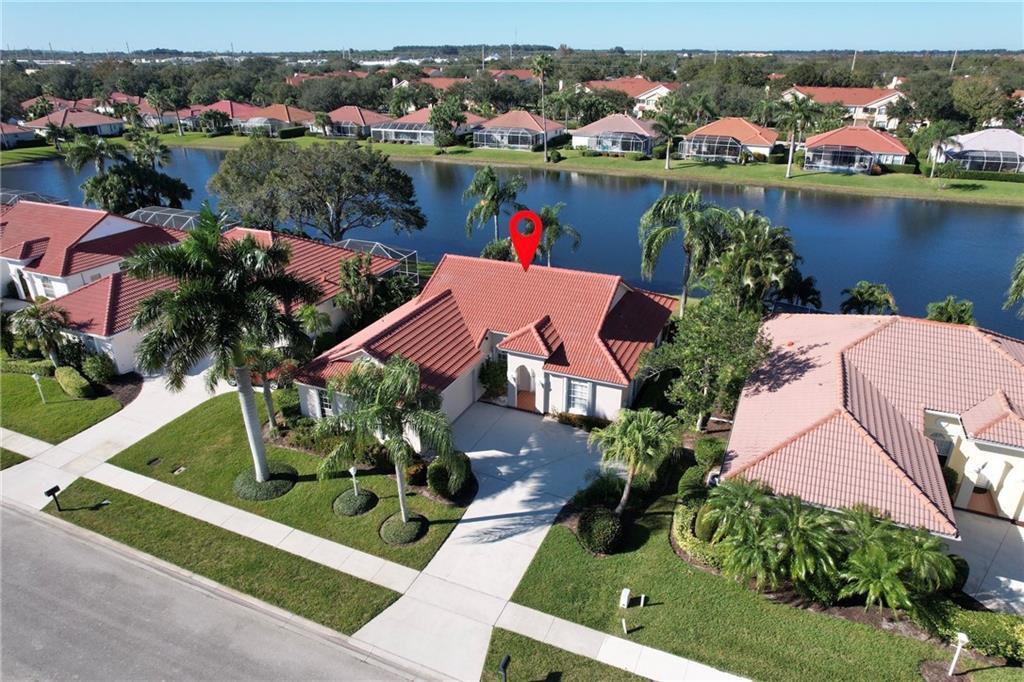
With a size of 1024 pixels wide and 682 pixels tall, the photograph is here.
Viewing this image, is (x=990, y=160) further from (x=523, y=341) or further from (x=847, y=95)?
(x=523, y=341)

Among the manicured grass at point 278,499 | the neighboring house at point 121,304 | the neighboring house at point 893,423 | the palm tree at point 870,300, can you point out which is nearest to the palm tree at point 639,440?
the neighboring house at point 893,423

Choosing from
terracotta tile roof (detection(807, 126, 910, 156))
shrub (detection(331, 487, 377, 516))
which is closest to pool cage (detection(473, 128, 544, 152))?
terracotta tile roof (detection(807, 126, 910, 156))

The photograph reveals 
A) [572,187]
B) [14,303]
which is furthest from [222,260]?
[572,187]

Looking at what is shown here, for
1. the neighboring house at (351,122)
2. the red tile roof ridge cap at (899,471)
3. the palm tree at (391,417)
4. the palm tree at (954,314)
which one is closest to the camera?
the red tile roof ridge cap at (899,471)

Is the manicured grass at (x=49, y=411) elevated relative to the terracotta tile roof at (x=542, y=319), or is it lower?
lower

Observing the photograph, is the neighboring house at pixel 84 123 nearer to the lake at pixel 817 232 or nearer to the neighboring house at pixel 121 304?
the lake at pixel 817 232

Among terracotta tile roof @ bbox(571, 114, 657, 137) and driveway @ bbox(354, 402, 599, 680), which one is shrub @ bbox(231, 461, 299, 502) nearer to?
driveway @ bbox(354, 402, 599, 680)
